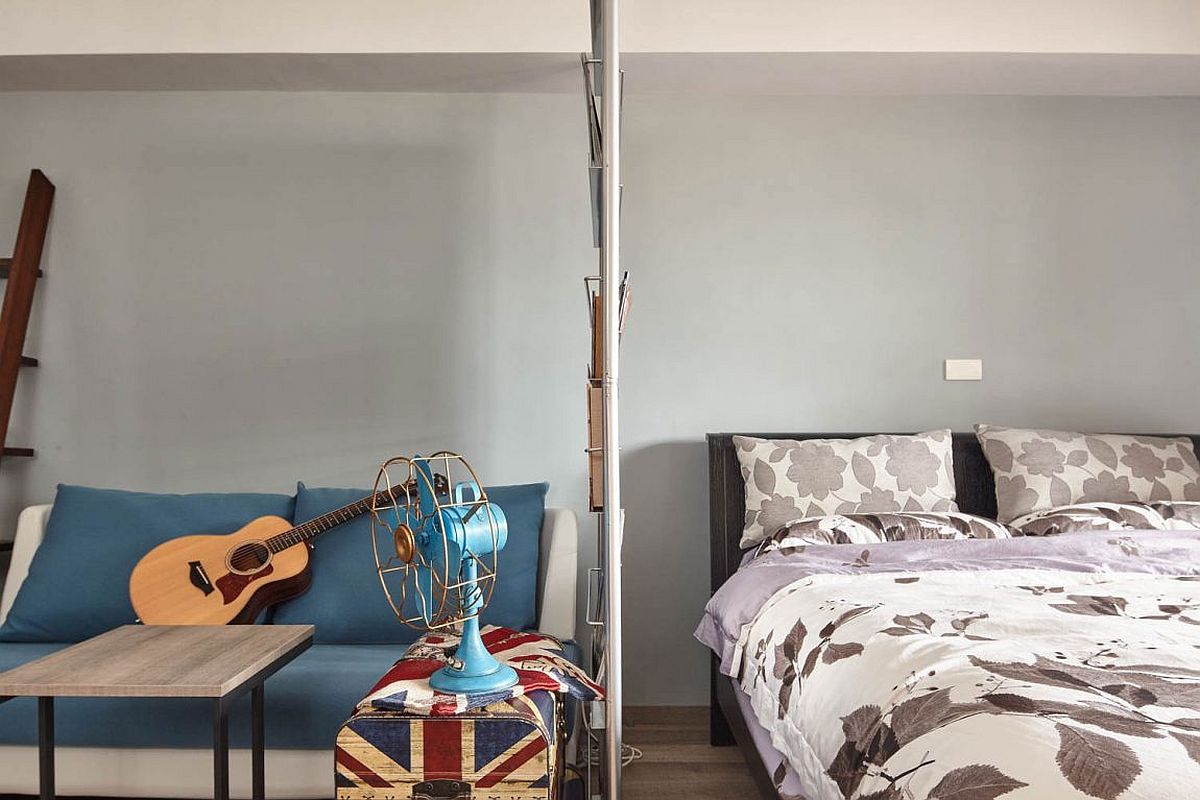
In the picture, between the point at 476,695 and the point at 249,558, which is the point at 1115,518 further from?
the point at 249,558

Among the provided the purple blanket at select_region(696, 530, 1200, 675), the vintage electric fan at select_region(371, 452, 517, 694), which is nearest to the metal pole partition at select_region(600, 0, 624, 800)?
the vintage electric fan at select_region(371, 452, 517, 694)

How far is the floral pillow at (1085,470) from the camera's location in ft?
8.89

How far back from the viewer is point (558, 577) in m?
2.56

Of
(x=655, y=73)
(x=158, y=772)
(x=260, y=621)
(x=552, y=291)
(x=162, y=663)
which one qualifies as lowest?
(x=158, y=772)

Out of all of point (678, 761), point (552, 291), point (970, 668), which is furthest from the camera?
point (552, 291)

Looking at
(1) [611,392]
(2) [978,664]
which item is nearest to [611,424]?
(1) [611,392]

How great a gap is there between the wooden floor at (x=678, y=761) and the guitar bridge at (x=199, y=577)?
3.98 ft

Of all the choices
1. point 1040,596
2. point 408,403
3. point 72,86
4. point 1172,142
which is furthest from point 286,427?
point 1172,142

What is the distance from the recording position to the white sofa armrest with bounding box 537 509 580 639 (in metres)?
2.52

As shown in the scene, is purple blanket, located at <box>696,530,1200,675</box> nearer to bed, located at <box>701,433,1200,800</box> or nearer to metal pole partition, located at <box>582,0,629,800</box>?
bed, located at <box>701,433,1200,800</box>

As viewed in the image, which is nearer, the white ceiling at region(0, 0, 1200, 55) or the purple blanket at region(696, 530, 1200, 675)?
the purple blanket at region(696, 530, 1200, 675)

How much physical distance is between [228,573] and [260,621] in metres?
0.15

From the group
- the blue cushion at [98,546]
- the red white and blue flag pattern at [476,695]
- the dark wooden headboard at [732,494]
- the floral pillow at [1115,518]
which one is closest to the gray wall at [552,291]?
the dark wooden headboard at [732,494]

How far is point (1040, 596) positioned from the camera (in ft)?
5.95
